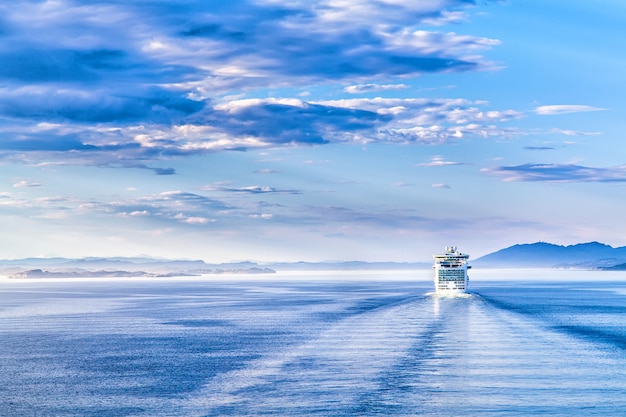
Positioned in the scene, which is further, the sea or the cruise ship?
the cruise ship

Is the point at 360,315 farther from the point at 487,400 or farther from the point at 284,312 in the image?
the point at 487,400

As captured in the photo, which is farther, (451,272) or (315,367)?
(451,272)

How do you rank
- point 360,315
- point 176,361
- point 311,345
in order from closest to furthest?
point 176,361 < point 311,345 < point 360,315

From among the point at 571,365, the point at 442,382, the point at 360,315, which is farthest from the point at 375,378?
the point at 360,315

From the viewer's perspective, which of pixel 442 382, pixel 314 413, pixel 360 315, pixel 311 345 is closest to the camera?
pixel 314 413

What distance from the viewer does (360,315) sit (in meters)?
110

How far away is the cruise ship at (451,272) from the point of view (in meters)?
172

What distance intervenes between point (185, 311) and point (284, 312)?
50.8ft

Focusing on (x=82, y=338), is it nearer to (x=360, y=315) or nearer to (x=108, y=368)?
(x=108, y=368)

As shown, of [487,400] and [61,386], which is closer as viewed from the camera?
[487,400]

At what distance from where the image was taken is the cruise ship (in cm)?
17188

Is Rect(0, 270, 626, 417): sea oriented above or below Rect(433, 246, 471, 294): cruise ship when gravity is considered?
below

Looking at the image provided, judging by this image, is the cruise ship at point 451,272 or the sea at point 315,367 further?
the cruise ship at point 451,272

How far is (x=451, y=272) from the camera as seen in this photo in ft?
570
